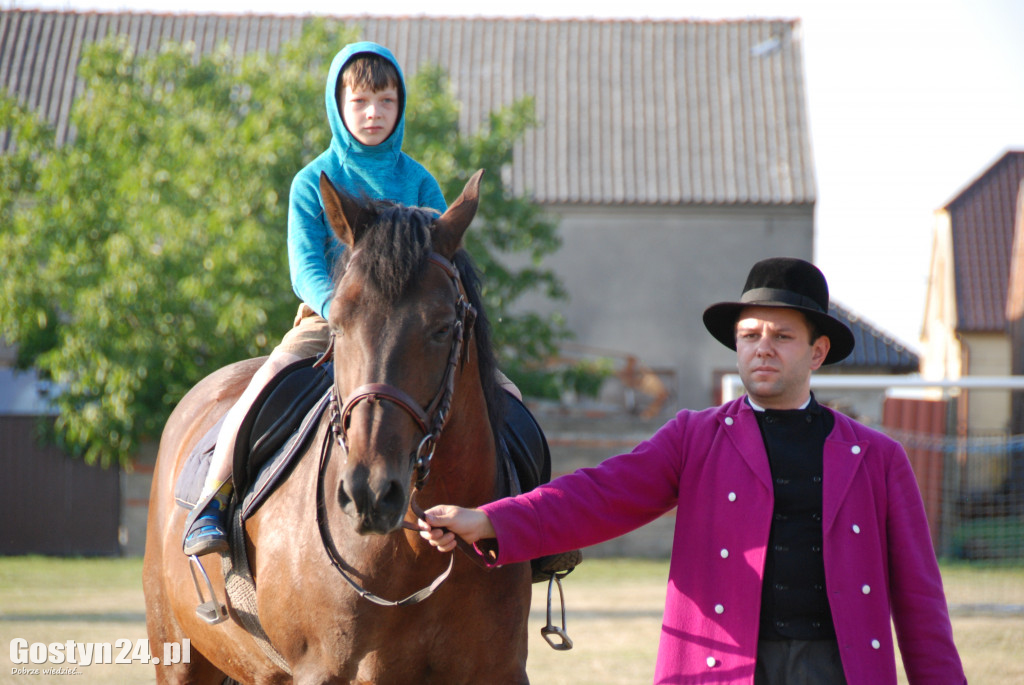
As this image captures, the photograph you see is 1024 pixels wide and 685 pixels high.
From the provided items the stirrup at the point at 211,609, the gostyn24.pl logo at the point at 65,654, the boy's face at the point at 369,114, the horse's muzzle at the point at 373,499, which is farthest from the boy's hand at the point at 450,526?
the gostyn24.pl logo at the point at 65,654

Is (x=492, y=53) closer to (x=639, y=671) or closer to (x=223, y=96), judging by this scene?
(x=223, y=96)

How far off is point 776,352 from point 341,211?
1219 millimetres

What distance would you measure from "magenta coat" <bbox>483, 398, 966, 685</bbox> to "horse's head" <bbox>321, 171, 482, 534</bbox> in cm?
38

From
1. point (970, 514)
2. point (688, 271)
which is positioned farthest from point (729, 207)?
point (970, 514)

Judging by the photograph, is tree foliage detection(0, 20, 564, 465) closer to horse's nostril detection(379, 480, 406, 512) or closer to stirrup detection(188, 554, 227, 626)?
stirrup detection(188, 554, 227, 626)

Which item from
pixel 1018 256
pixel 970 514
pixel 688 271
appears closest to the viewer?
pixel 970 514

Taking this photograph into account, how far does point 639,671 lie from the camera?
727 cm

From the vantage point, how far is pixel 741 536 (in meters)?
2.54

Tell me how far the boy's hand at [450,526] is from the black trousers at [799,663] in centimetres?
78

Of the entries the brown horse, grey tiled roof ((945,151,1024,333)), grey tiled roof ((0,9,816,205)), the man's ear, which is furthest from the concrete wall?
the man's ear

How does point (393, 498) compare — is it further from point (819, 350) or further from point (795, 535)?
point (819, 350)

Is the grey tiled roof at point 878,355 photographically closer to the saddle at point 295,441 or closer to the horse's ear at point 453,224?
the saddle at point 295,441

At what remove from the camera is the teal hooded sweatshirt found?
3.28m

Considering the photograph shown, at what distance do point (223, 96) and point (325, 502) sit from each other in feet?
38.9
